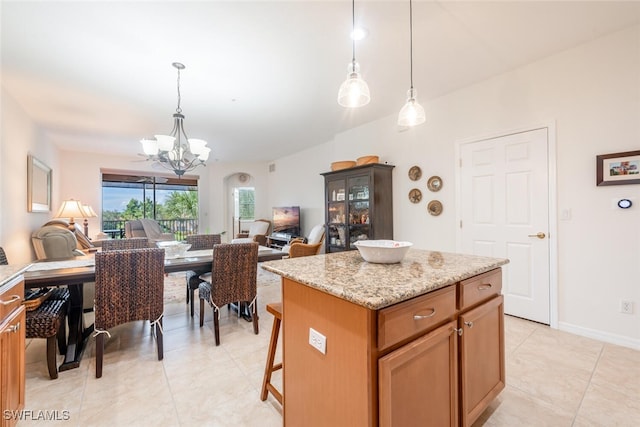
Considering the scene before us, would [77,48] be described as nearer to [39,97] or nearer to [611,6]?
[39,97]

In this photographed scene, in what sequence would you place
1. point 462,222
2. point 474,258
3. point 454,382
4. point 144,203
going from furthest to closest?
point 144,203 < point 462,222 < point 474,258 < point 454,382

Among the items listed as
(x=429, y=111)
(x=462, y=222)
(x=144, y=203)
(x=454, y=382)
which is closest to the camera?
(x=454, y=382)

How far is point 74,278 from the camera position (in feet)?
6.54

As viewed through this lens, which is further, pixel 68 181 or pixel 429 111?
pixel 68 181

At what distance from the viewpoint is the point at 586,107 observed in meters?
2.49

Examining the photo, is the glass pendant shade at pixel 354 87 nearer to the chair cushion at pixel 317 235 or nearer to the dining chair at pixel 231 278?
the dining chair at pixel 231 278

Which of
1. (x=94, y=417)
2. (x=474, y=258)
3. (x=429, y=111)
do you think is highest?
(x=429, y=111)

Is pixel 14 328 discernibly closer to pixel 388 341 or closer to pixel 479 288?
pixel 388 341

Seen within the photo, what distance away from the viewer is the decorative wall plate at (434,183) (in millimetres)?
3525

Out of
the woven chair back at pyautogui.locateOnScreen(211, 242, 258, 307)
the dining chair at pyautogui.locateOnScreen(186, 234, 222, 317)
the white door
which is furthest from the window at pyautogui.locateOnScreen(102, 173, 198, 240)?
the white door

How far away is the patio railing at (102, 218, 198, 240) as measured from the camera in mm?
7132

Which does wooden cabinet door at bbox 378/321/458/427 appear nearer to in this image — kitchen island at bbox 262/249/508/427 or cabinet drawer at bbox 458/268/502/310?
kitchen island at bbox 262/249/508/427

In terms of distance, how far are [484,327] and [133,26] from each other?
10.3 ft

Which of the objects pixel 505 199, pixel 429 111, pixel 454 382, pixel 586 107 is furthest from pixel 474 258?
pixel 429 111
